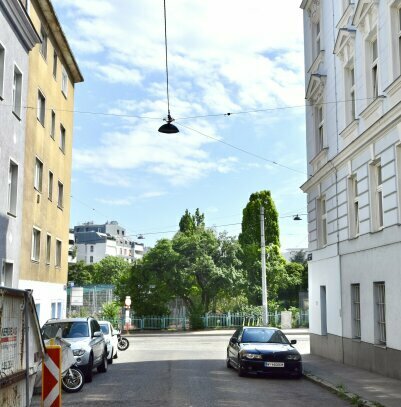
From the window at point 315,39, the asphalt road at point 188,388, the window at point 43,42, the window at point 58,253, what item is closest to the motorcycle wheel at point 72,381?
the asphalt road at point 188,388

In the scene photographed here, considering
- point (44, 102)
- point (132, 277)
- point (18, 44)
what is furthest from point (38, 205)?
point (132, 277)

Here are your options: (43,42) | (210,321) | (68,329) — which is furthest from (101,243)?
(68,329)

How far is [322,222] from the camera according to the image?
22938mm

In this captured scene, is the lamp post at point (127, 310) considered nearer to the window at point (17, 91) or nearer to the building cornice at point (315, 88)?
the building cornice at point (315, 88)

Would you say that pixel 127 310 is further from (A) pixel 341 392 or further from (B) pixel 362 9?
(A) pixel 341 392

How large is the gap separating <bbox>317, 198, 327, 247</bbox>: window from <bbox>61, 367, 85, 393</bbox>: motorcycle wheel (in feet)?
38.8

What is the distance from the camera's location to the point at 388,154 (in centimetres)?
1542

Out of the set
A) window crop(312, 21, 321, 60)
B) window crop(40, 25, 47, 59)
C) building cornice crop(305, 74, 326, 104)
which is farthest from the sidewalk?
window crop(40, 25, 47, 59)

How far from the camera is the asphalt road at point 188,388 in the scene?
11.7m

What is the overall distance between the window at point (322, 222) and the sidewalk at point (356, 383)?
16.9ft

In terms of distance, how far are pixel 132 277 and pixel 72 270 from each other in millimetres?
47764

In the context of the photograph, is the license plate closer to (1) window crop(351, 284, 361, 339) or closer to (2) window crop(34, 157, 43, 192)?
(1) window crop(351, 284, 361, 339)

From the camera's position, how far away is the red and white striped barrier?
26.4ft

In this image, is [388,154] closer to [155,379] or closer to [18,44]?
[155,379]
